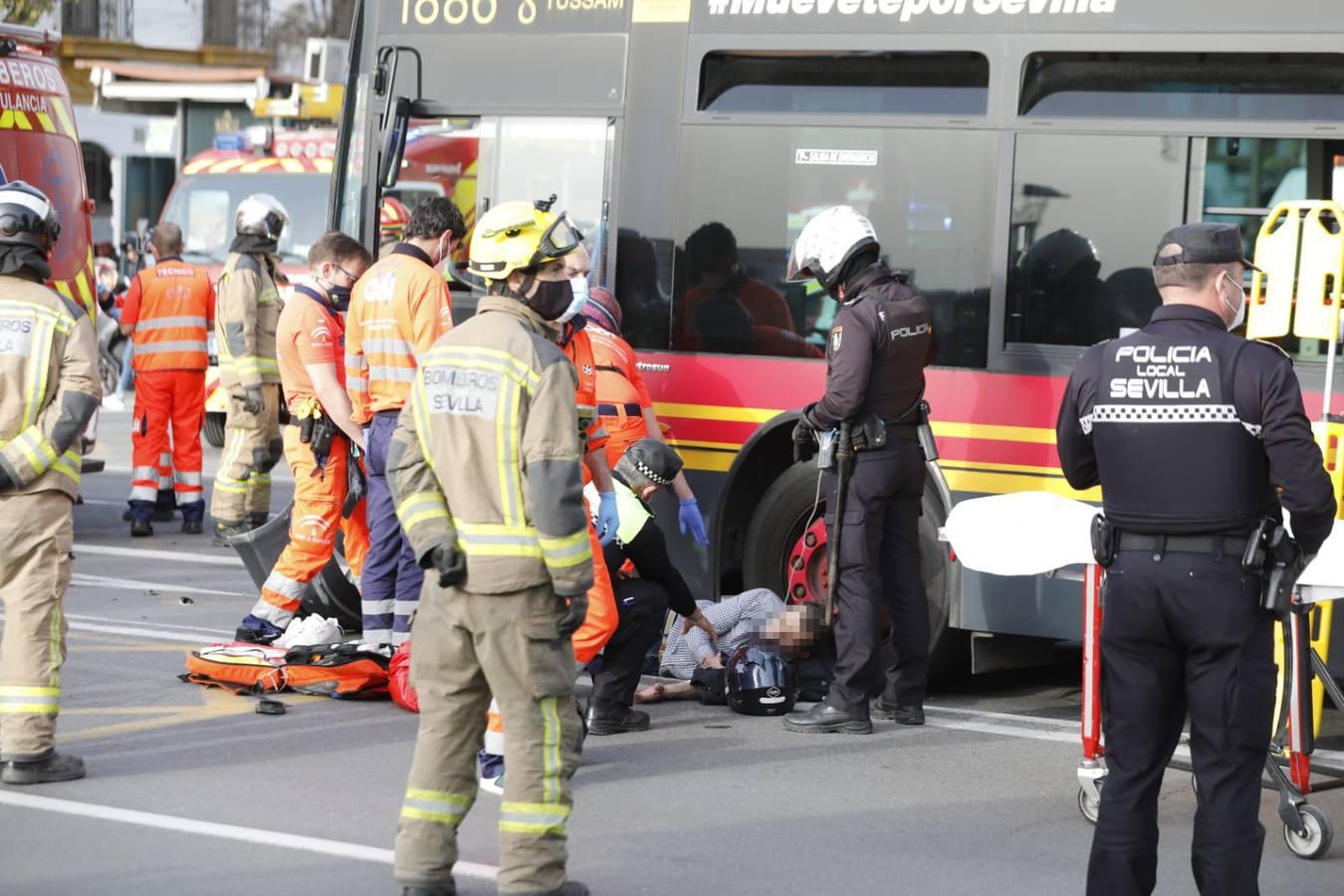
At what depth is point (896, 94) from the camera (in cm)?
776

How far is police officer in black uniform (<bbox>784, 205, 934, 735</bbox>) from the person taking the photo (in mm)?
7098

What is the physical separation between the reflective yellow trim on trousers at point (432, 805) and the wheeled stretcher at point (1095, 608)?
1.83 metres

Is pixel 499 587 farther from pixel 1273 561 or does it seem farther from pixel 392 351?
pixel 392 351

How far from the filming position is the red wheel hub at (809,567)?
26.3 feet

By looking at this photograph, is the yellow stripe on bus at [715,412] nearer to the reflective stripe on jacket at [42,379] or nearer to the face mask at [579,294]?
the face mask at [579,294]

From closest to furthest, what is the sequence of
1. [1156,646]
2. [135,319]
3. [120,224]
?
1. [1156,646]
2. [135,319]
3. [120,224]

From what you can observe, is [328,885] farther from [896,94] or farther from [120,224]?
[120,224]

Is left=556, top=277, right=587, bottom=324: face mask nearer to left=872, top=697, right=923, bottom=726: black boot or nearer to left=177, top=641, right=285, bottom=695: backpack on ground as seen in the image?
left=177, top=641, right=285, bottom=695: backpack on ground

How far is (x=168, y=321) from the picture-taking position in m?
12.1

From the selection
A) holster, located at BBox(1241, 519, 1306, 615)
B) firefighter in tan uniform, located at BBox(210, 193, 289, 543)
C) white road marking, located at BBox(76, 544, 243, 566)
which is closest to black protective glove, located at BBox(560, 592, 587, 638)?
holster, located at BBox(1241, 519, 1306, 615)

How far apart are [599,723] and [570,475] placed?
2600 millimetres

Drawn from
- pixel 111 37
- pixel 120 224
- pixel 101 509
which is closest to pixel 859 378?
pixel 101 509

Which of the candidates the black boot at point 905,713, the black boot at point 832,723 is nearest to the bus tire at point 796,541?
the black boot at point 905,713

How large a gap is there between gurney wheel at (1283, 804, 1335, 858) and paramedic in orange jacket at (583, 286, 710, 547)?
9.55 ft
